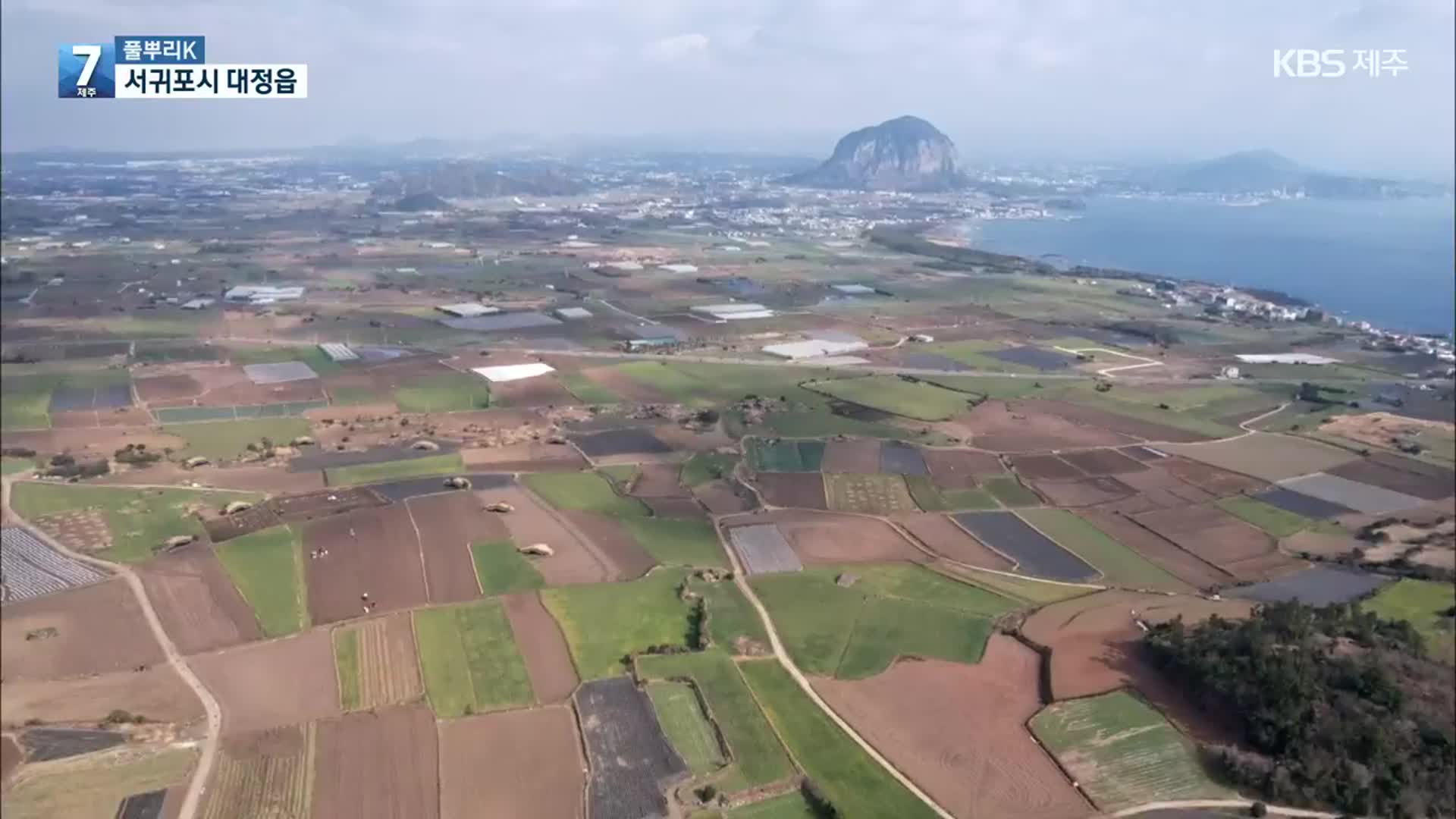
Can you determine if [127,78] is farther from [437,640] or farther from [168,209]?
[168,209]

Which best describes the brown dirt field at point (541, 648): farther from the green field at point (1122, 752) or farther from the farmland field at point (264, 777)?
the green field at point (1122, 752)

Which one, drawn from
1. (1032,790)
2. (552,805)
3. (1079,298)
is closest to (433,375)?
(552,805)

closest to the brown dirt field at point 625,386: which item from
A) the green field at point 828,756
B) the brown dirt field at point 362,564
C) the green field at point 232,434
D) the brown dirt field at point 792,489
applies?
the brown dirt field at point 792,489

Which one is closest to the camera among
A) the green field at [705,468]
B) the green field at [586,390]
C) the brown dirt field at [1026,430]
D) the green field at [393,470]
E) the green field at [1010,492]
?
the green field at [393,470]

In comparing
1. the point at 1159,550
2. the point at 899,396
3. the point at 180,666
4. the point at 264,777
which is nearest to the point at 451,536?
the point at 180,666

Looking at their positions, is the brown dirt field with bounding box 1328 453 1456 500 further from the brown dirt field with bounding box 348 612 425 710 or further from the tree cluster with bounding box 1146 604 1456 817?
the brown dirt field with bounding box 348 612 425 710

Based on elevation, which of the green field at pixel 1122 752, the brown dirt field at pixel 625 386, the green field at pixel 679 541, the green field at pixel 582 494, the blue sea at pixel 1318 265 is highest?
the blue sea at pixel 1318 265
